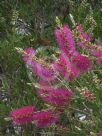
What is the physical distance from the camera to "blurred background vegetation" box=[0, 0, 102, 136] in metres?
3.47

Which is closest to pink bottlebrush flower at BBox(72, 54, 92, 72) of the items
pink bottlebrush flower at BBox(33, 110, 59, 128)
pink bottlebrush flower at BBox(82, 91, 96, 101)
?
pink bottlebrush flower at BBox(82, 91, 96, 101)

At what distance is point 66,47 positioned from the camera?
2352 millimetres

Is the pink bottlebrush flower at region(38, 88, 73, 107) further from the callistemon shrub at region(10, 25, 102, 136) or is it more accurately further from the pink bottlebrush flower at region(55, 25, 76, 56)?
the pink bottlebrush flower at region(55, 25, 76, 56)

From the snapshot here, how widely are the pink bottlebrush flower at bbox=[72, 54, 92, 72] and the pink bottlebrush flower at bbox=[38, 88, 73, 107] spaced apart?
0.14 metres

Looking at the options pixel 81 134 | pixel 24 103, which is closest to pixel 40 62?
pixel 81 134

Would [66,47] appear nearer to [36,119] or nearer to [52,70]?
[52,70]

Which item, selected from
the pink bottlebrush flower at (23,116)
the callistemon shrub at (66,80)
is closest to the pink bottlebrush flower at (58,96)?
the callistemon shrub at (66,80)

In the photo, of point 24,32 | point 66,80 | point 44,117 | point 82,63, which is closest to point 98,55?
point 82,63

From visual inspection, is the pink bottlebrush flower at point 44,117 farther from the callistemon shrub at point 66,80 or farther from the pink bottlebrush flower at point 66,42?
the pink bottlebrush flower at point 66,42

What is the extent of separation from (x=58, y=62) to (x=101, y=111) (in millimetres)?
403

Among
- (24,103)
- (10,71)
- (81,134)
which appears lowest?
(81,134)

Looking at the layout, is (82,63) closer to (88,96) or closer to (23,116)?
(88,96)

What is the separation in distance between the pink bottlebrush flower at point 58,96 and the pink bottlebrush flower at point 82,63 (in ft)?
0.45

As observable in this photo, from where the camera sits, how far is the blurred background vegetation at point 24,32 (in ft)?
11.4
